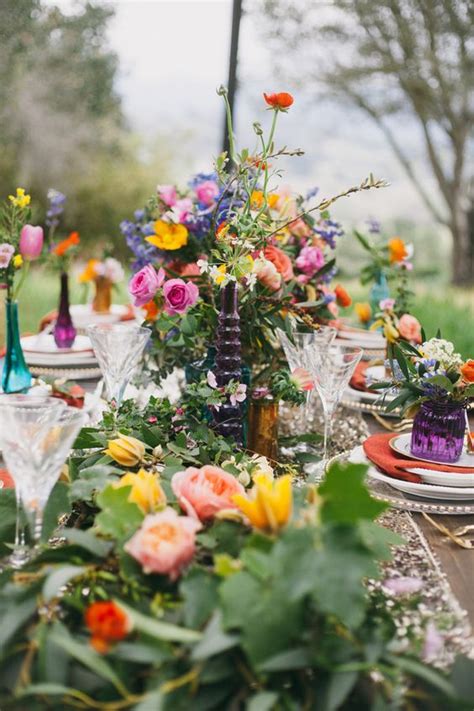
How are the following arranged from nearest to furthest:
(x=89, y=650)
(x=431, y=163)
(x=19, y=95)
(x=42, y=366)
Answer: (x=89, y=650), (x=42, y=366), (x=19, y=95), (x=431, y=163)

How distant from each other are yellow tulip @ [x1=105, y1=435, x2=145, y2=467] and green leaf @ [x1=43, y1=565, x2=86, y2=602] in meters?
0.31

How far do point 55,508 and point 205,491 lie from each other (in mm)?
162

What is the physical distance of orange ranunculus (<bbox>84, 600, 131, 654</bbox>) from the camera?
1.94 ft

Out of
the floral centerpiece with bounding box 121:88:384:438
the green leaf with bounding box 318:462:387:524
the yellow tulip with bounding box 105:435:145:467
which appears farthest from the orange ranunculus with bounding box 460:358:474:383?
the green leaf with bounding box 318:462:387:524

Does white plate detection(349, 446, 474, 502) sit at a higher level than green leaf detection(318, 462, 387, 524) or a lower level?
lower

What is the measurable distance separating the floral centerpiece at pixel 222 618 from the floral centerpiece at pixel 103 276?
1770mm

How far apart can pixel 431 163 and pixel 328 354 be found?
7531 mm

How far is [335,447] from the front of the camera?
1476 mm

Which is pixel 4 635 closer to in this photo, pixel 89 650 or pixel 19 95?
pixel 89 650

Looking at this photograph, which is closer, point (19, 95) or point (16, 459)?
point (16, 459)

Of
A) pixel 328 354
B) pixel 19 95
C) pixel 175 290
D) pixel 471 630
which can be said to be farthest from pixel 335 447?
pixel 19 95

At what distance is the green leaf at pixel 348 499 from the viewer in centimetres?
60

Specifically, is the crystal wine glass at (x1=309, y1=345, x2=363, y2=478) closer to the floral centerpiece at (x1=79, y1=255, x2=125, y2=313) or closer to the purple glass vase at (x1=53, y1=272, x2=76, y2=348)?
the purple glass vase at (x1=53, y1=272, x2=76, y2=348)

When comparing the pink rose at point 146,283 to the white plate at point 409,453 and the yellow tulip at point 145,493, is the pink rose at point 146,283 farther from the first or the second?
the yellow tulip at point 145,493
